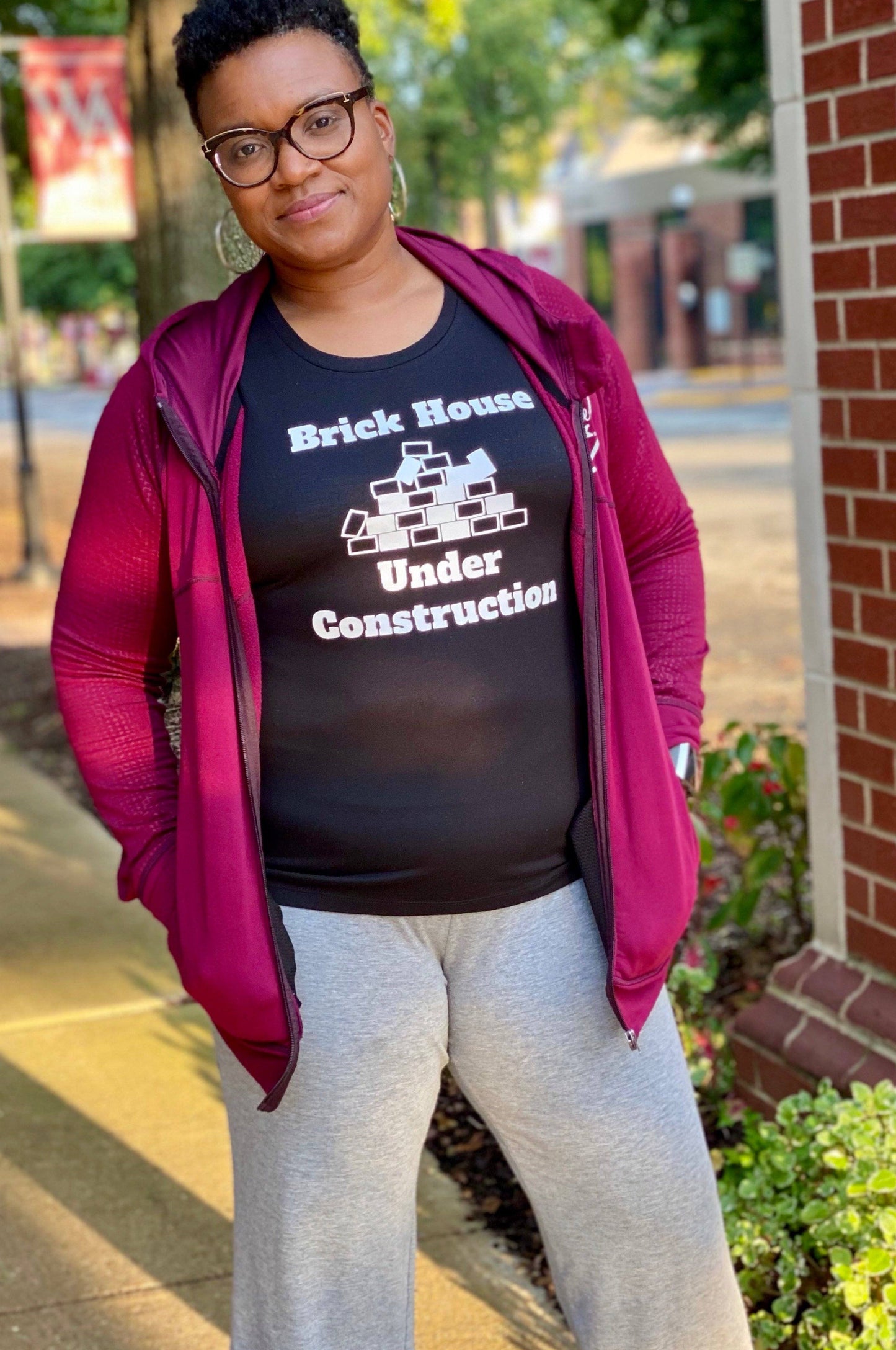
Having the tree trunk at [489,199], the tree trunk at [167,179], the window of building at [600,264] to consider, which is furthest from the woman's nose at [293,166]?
the window of building at [600,264]

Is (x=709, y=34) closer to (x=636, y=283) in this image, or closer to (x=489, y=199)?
(x=489, y=199)

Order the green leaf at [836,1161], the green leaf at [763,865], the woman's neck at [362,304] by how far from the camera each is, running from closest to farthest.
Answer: the woman's neck at [362,304], the green leaf at [836,1161], the green leaf at [763,865]

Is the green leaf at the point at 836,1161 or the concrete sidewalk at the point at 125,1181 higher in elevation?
the green leaf at the point at 836,1161

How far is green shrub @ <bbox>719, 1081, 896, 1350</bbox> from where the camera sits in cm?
236

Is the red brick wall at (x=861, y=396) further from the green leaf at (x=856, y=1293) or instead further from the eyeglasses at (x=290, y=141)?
the eyeglasses at (x=290, y=141)

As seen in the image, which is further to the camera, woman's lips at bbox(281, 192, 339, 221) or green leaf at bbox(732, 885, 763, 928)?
green leaf at bbox(732, 885, 763, 928)

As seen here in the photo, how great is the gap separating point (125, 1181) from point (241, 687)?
1966 millimetres

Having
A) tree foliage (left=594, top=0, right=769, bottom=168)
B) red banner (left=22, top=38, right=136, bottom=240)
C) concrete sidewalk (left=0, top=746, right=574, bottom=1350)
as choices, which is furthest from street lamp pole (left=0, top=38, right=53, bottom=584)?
concrete sidewalk (left=0, top=746, right=574, bottom=1350)

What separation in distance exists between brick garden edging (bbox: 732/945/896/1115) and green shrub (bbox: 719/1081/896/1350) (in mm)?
134

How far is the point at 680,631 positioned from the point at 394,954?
57cm

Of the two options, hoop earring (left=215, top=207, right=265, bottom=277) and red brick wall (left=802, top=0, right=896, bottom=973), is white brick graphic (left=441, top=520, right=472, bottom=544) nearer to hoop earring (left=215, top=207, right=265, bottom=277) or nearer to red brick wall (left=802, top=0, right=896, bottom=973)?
hoop earring (left=215, top=207, right=265, bottom=277)

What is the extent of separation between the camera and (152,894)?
6.27 feet

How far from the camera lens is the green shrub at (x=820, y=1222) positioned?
2.36m

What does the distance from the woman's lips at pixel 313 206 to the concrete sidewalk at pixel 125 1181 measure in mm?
1914
